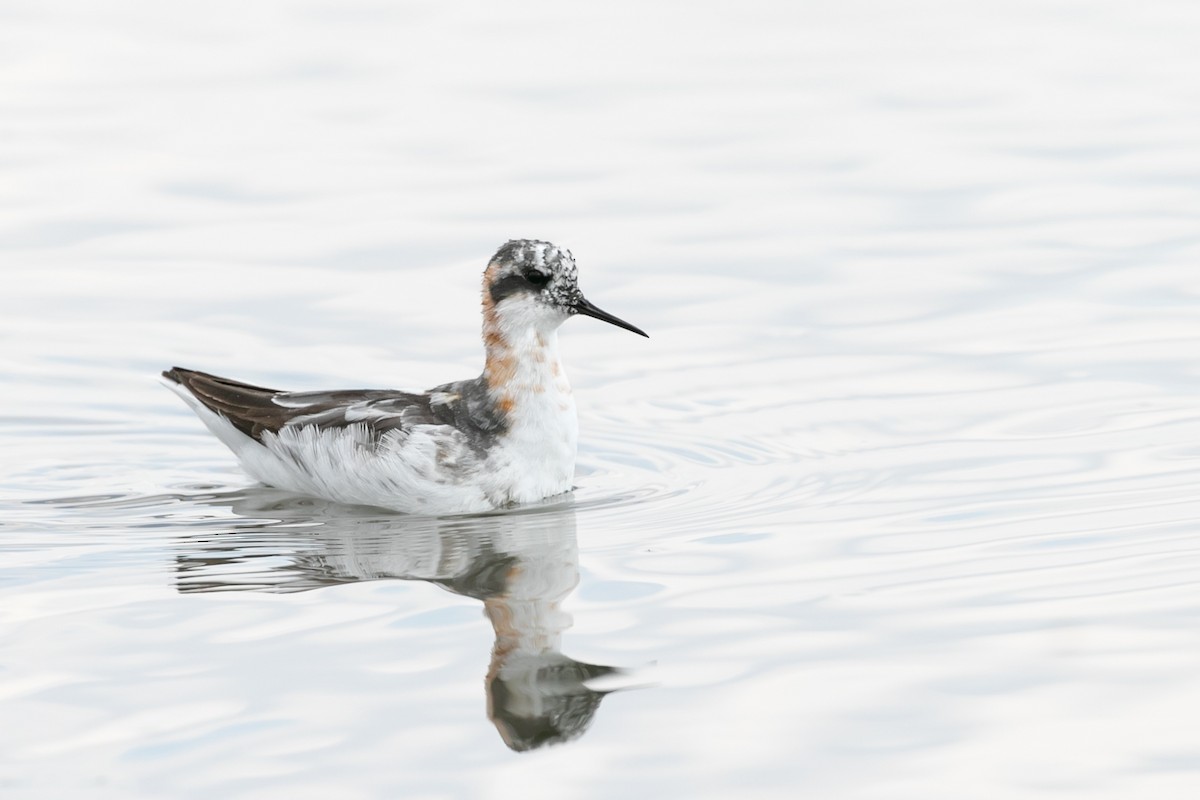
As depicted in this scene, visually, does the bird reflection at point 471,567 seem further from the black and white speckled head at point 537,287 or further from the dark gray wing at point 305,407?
the black and white speckled head at point 537,287

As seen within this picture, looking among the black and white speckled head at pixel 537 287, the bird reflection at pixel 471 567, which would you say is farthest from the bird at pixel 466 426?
the bird reflection at pixel 471 567

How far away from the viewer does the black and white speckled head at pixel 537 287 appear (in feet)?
40.5

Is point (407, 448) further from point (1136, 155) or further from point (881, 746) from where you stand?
point (1136, 155)

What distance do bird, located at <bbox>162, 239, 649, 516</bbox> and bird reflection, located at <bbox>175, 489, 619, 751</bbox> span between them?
18cm

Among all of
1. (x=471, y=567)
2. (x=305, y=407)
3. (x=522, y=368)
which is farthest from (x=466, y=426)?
(x=471, y=567)

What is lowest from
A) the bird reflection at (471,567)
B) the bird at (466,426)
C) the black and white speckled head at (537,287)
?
the bird reflection at (471,567)

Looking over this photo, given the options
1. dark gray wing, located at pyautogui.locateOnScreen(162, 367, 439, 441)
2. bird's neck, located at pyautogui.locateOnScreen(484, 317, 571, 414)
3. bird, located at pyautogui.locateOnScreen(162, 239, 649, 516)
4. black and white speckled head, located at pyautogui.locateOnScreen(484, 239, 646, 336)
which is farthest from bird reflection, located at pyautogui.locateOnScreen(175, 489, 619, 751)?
black and white speckled head, located at pyautogui.locateOnScreen(484, 239, 646, 336)

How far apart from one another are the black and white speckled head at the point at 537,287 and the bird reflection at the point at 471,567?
1.28 m

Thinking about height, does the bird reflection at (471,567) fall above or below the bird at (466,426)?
below

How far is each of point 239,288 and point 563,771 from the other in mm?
9199

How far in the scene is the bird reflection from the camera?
8.48m

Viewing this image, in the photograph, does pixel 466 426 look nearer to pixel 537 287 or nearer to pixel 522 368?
pixel 522 368

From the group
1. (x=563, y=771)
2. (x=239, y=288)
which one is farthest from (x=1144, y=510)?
(x=239, y=288)

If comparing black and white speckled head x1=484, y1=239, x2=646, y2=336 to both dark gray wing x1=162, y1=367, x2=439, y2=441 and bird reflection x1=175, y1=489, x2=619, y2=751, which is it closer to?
dark gray wing x1=162, y1=367, x2=439, y2=441
